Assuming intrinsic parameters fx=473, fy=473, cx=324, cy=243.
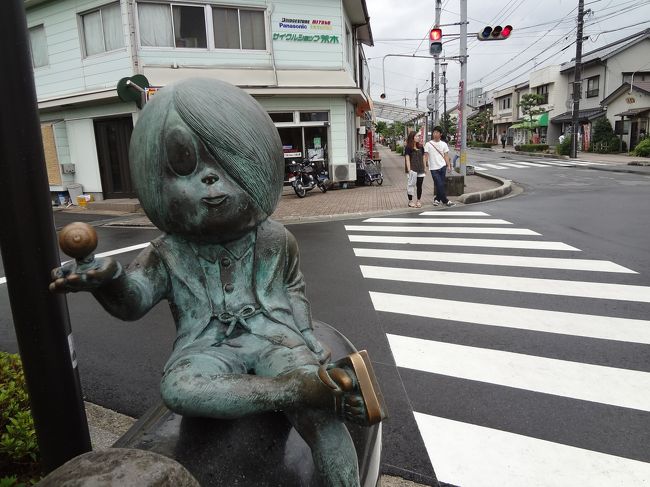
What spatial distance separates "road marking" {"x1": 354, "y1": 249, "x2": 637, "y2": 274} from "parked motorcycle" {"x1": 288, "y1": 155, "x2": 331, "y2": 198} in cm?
683

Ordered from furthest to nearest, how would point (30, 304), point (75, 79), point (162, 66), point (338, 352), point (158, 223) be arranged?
point (75, 79)
point (162, 66)
point (338, 352)
point (30, 304)
point (158, 223)

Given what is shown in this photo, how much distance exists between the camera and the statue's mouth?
5.25 ft

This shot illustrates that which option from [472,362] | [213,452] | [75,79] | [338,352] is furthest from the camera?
[75,79]

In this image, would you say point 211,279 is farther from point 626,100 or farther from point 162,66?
point 626,100

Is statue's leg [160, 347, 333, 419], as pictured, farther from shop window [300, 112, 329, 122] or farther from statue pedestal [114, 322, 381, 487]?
shop window [300, 112, 329, 122]

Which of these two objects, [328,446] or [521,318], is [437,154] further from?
[328,446]

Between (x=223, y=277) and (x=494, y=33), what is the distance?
585 inches

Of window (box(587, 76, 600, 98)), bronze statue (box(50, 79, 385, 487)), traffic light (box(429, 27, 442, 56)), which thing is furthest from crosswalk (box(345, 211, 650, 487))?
window (box(587, 76, 600, 98))

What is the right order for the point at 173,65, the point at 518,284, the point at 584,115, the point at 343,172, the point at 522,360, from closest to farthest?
the point at 522,360, the point at 518,284, the point at 173,65, the point at 343,172, the point at 584,115

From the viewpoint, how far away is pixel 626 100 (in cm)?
3019

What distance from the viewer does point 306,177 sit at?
14047 millimetres

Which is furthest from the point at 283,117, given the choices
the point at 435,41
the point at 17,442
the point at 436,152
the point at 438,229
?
the point at 17,442

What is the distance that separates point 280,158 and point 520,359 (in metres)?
2.67

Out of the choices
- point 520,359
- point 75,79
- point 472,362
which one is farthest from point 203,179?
point 75,79
